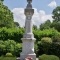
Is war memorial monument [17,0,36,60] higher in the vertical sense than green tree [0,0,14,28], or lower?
lower

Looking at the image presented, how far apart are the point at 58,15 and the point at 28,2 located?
53.1 m

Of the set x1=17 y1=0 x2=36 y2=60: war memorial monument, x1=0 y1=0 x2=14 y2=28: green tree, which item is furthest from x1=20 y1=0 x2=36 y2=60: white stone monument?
x1=0 y1=0 x2=14 y2=28: green tree

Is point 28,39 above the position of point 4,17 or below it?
below

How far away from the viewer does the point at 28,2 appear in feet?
73.3

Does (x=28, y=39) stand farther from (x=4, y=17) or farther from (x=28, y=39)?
(x=4, y=17)

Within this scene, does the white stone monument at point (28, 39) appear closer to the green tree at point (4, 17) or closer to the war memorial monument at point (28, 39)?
the war memorial monument at point (28, 39)

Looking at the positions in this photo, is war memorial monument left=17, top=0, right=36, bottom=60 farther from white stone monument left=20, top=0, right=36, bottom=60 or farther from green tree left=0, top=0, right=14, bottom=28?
green tree left=0, top=0, right=14, bottom=28

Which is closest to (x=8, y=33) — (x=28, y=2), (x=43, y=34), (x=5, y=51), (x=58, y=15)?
(x=43, y=34)

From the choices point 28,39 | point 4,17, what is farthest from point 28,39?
point 4,17

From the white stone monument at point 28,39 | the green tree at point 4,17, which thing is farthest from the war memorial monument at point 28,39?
the green tree at point 4,17

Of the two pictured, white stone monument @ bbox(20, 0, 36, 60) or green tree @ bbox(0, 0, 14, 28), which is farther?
green tree @ bbox(0, 0, 14, 28)

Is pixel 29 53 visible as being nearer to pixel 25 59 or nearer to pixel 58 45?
pixel 25 59

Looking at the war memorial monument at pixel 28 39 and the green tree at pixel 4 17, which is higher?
the green tree at pixel 4 17

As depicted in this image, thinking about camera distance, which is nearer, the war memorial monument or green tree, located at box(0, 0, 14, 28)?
the war memorial monument
